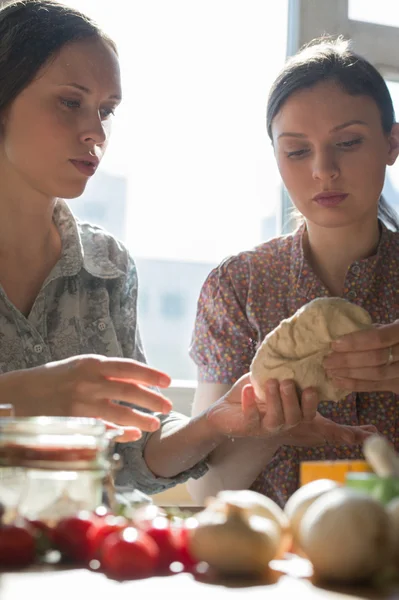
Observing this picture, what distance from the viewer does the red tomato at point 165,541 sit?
0.65m

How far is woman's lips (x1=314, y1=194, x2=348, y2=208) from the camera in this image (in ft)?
5.56

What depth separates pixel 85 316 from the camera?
5.55ft

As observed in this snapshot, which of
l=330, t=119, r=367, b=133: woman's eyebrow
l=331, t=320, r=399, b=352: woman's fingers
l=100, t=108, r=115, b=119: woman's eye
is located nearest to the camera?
l=331, t=320, r=399, b=352: woman's fingers

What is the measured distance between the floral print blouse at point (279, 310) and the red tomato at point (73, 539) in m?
1.08

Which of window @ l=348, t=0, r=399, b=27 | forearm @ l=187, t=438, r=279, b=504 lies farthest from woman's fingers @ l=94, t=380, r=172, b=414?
window @ l=348, t=0, r=399, b=27

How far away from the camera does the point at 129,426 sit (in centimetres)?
104

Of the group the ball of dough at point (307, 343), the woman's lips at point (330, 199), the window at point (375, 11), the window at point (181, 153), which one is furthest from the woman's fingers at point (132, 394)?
the window at point (375, 11)

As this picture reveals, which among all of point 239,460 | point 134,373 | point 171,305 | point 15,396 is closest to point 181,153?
point 171,305

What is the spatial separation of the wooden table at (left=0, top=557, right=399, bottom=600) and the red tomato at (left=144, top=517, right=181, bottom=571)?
0.07 feet

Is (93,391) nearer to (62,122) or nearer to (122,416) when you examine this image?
(122,416)

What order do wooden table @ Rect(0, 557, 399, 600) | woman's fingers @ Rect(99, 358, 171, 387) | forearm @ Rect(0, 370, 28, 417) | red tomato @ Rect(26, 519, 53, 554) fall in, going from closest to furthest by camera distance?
wooden table @ Rect(0, 557, 399, 600), red tomato @ Rect(26, 519, 53, 554), woman's fingers @ Rect(99, 358, 171, 387), forearm @ Rect(0, 370, 28, 417)

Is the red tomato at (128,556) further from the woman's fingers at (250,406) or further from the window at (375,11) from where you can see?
the window at (375,11)

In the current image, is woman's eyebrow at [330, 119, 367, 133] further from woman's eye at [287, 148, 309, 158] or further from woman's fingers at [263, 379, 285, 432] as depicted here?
woman's fingers at [263, 379, 285, 432]

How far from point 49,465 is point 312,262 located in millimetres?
1279
